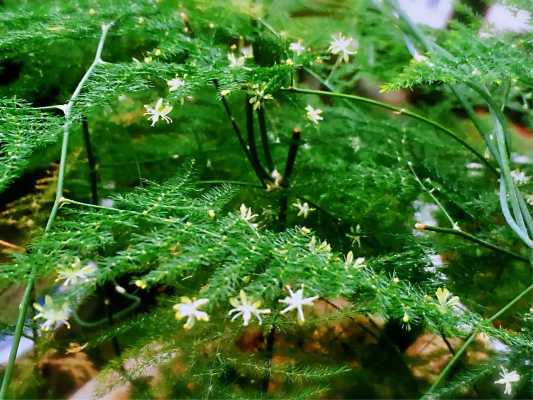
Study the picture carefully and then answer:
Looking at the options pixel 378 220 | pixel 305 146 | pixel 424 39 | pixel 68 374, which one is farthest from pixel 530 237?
pixel 68 374

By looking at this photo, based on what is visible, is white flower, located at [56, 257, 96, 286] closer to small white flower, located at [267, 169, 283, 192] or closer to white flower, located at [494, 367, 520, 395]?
small white flower, located at [267, 169, 283, 192]

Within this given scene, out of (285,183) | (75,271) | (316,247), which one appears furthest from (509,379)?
(75,271)

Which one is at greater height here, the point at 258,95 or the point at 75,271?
the point at 258,95

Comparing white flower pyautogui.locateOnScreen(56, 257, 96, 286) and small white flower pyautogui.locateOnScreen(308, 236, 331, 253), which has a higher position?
small white flower pyautogui.locateOnScreen(308, 236, 331, 253)

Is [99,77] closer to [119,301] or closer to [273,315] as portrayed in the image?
[273,315]

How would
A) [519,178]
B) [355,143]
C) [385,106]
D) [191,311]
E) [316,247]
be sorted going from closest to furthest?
[191,311] < [316,247] < [385,106] < [519,178] < [355,143]

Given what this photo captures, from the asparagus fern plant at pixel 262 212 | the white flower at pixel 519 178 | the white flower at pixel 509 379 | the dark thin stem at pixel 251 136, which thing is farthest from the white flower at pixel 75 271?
the white flower at pixel 519 178

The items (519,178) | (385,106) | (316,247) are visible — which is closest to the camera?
(316,247)

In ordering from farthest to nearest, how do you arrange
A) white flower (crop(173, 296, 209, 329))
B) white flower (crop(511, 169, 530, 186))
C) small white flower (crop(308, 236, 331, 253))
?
white flower (crop(511, 169, 530, 186)) < small white flower (crop(308, 236, 331, 253)) < white flower (crop(173, 296, 209, 329))

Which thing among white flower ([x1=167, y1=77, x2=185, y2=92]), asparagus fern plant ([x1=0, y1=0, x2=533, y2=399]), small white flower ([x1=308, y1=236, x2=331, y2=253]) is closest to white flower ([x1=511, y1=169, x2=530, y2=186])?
asparagus fern plant ([x1=0, y1=0, x2=533, y2=399])

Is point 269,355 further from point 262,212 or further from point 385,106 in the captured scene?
point 385,106

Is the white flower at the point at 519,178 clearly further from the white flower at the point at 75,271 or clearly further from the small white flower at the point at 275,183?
the white flower at the point at 75,271
